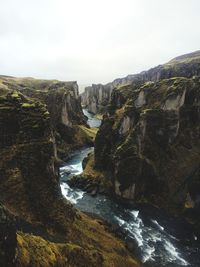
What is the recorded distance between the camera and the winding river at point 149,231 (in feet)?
163

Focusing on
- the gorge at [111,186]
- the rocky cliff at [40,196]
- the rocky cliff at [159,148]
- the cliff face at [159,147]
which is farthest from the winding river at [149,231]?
the rocky cliff at [40,196]

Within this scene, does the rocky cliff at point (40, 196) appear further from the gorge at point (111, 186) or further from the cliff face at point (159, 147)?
the cliff face at point (159, 147)

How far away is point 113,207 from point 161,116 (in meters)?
24.4

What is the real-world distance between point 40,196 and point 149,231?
25.4 m

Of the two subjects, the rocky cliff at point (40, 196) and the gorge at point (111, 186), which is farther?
the gorge at point (111, 186)

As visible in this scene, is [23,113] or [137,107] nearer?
[23,113]

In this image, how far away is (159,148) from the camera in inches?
2948

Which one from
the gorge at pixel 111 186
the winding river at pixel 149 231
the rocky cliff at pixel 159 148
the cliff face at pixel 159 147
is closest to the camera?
the gorge at pixel 111 186

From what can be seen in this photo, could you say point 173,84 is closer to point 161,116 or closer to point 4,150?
point 161,116

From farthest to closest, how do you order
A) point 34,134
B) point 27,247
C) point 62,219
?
point 34,134, point 62,219, point 27,247

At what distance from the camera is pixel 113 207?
6744 centimetres

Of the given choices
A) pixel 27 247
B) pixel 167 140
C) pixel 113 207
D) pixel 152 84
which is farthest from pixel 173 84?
pixel 27 247

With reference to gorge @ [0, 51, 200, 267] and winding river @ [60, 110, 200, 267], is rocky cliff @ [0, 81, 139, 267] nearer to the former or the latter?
gorge @ [0, 51, 200, 267]

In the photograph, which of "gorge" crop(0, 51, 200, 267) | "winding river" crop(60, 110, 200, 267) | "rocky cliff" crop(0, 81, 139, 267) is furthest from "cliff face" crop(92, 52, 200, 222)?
"rocky cliff" crop(0, 81, 139, 267)
